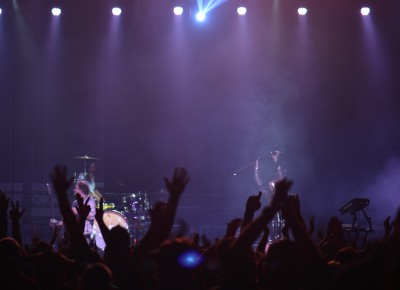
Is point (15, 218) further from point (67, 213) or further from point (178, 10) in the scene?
point (178, 10)

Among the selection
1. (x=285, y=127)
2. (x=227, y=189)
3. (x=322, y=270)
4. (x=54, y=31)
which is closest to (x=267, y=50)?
(x=285, y=127)

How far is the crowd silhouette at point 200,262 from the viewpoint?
2572 mm

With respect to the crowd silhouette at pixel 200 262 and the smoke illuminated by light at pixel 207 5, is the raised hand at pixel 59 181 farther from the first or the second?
the smoke illuminated by light at pixel 207 5

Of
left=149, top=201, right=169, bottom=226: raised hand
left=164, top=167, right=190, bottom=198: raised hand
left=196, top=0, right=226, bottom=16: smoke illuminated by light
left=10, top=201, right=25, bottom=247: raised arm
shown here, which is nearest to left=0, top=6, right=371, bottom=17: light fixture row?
left=196, top=0, right=226, bottom=16: smoke illuminated by light

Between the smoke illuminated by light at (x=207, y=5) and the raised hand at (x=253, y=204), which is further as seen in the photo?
the smoke illuminated by light at (x=207, y=5)

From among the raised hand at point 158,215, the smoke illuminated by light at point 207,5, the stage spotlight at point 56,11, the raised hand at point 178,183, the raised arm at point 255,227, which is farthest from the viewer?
the smoke illuminated by light at point 207,5

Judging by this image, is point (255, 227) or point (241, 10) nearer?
point (255, 227)

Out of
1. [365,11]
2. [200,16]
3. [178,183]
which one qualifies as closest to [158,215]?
[178,183]

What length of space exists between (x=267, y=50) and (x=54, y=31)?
19.7ft

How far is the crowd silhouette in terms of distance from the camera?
101 inches

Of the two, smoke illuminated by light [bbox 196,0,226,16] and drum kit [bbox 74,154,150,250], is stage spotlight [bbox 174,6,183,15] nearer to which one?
smoke illuminated by light [bbox 196,0,226,16]

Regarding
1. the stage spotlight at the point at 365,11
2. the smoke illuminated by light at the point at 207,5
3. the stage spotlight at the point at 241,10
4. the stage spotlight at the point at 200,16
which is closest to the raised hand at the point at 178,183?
the smoke illuminated by light at the point at 207,5

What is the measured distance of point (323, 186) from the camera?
17375 millimetres

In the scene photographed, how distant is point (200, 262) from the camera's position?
3396 mm
